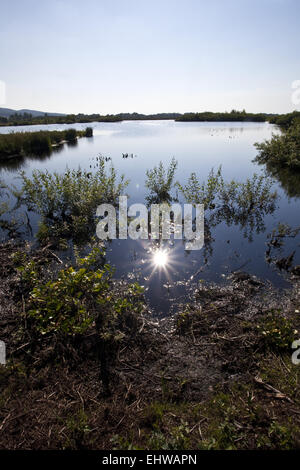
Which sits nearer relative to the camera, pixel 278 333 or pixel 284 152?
pixel 278 333

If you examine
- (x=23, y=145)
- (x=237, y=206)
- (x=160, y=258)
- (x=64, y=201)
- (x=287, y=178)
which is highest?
(x=23, y=145)

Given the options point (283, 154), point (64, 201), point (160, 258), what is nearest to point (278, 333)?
point (160, 258)

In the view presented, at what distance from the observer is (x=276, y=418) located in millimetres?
3402

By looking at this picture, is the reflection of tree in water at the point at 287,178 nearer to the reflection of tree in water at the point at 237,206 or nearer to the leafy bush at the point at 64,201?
the reflection of tree in water at the point at 237,206

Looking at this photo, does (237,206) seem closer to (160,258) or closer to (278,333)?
(160,258)

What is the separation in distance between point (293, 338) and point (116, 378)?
3.50 meters

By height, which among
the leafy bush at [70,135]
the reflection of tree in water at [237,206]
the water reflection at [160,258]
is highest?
the leafy bush at [70,135]

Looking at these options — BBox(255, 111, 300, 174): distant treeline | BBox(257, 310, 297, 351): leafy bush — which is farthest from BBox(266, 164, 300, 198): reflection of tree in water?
BBox(257, 310, 297, 351): leafy bush

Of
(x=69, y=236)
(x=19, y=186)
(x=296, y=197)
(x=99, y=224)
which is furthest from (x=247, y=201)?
(x=19, y=186)

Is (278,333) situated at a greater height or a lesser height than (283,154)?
lesser

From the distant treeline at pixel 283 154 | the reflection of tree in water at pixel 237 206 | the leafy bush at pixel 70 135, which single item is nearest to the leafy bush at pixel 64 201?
the reflection of tree in water at pixel 237 206

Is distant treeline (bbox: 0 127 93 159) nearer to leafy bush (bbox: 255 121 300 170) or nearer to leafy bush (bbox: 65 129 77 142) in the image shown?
leafy bush (bbox: 65 129 77 142)
